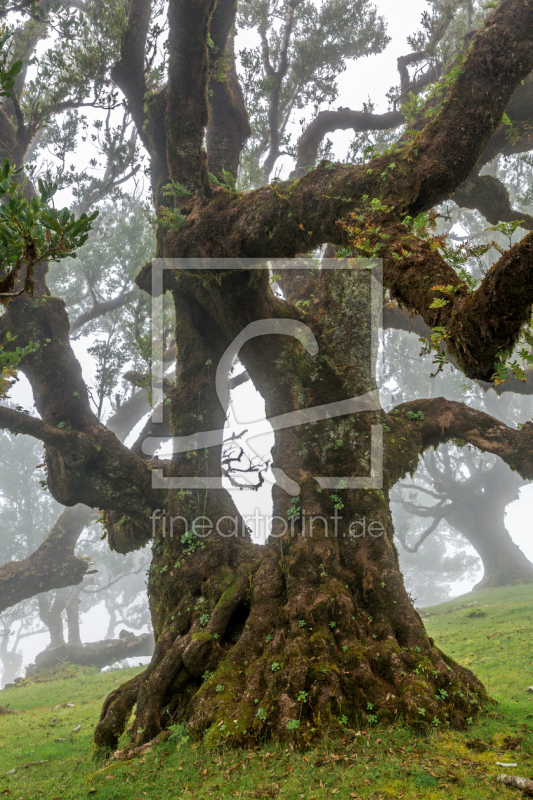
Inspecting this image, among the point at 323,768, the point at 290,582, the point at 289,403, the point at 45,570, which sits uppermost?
the point at 289,403

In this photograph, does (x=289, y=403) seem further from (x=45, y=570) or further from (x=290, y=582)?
(x=45, y=570)

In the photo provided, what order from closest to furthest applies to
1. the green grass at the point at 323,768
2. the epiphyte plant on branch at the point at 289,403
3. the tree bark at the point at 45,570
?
the green grass at the point at 323,768 < the epiphyte plant on branch at the point at 289,403 < the tree bark at the point at 45,570

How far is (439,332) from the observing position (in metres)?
3.83

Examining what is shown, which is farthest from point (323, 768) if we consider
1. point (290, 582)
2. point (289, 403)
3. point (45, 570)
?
point (45, 570)

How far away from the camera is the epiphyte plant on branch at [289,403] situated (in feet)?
17.7

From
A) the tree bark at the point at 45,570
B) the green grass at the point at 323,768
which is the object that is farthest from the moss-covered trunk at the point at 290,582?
Result: the tree bark at the point at 45,570

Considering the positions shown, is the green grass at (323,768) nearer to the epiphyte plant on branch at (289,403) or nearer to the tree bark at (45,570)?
the epiphyte plant on branch at (289,403)

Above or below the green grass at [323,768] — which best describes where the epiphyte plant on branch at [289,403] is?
above

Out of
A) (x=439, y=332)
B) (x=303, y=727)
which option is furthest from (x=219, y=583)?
(x=439, y=332)

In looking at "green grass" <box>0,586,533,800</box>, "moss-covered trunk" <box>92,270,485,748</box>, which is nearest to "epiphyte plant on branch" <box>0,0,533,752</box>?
"moss-covered trunk" <box>92,270,485,748</box>

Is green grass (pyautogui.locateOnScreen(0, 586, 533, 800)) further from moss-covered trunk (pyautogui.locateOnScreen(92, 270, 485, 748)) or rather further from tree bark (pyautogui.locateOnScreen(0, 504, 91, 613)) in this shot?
tree bark (pyautogui.locateOnScreen(0, 504, 91, 613))

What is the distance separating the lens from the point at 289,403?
9.05 m

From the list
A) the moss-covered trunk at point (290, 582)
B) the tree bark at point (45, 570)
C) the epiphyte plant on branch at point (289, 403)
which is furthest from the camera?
the tree bark at point (45, 570)

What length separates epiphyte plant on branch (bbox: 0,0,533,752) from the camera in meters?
5.41
